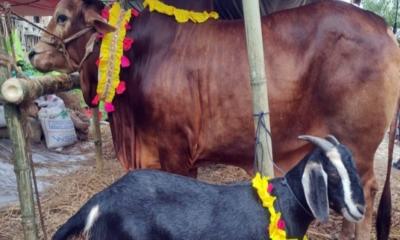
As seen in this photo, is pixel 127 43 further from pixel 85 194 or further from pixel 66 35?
pixel 85 194

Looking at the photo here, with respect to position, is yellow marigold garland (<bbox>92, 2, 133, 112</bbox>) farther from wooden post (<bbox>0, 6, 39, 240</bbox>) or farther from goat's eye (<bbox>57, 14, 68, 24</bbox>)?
wooden post (<bbox>0, 6, 39, 240</bbox>)

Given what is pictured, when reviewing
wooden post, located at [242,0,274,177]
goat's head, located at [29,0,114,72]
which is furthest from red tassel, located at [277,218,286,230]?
goat's head, located at [29,0,114,72]

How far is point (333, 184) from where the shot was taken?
184 centimetres

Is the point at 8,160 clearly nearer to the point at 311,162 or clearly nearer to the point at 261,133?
the point at 261,133

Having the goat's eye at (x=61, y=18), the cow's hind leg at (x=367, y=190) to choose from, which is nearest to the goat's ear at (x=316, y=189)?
the cow's hind leg at (x=367, y=190)

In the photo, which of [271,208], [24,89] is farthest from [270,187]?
[24,89]

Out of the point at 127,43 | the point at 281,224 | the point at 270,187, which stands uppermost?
the point at 127,43

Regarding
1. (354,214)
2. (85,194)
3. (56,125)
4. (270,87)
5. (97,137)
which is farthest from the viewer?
(56,125)

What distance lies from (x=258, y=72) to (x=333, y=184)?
0.60m

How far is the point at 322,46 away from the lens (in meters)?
2.71

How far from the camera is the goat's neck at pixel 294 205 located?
193cm

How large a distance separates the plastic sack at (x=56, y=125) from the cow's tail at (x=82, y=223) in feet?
12.2

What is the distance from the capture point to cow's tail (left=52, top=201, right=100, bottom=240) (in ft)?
6.20

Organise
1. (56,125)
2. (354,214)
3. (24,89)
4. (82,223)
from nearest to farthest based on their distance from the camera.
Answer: (354,214) → (82,223) → (24,89) → (56,125)
